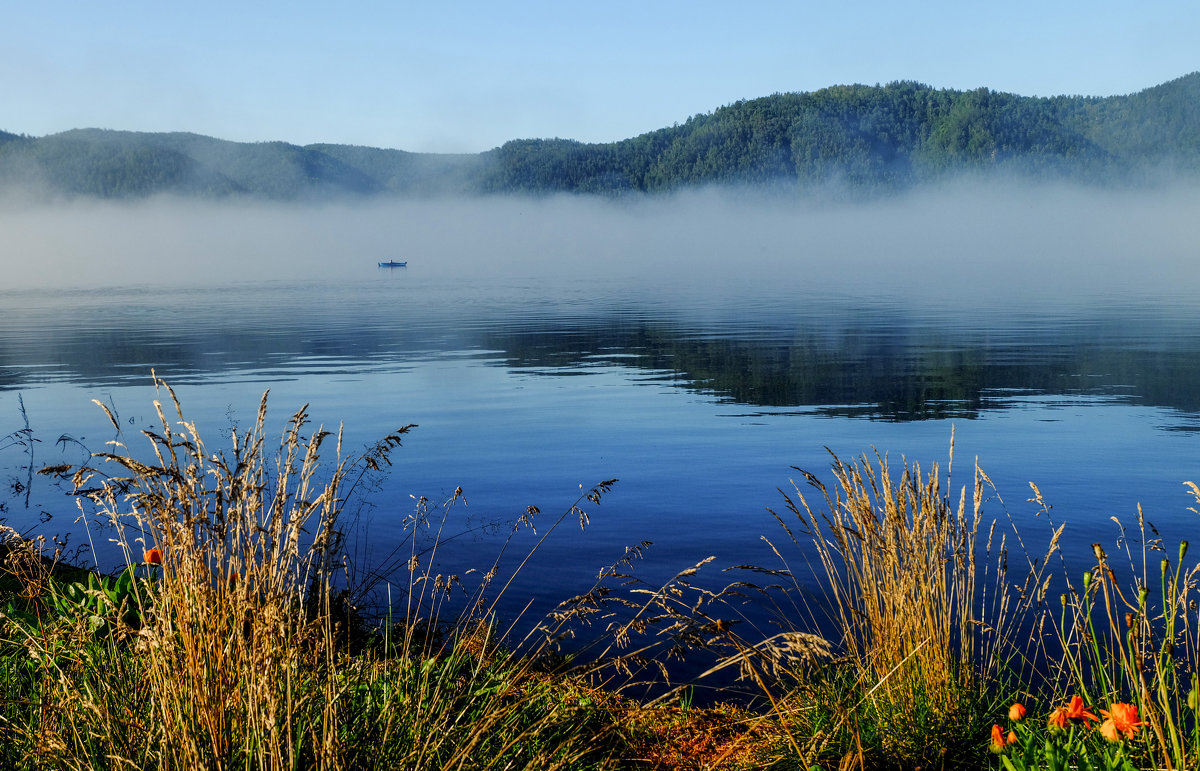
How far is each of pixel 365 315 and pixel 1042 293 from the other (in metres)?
44.7

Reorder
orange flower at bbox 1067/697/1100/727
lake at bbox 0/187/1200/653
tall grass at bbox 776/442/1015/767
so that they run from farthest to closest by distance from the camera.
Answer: lake at bbox 0/187/1200/653 < tall grass at bbox 776/442/1015/767 < orange flower at bbox 1067/697/1100/727

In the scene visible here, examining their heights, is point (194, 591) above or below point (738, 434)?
above

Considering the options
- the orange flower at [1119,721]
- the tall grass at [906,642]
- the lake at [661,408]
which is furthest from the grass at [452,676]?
the lake at [661,408]

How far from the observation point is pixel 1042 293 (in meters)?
68.3

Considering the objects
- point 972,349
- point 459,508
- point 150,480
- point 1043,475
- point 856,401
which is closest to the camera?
point 150,480

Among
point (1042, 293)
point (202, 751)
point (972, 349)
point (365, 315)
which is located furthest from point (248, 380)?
point (1042, 293)

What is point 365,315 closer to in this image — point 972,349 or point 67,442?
point 972,349

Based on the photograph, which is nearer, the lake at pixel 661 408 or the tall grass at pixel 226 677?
the tall grass at pixel 226 677

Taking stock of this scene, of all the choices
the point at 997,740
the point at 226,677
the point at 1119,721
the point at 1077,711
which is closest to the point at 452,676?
the point at 226,677

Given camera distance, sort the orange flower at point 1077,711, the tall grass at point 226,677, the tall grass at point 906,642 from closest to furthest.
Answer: the tall grass at point 226,677
the orange flower at point 1077,711
the tall grass at point 906,642

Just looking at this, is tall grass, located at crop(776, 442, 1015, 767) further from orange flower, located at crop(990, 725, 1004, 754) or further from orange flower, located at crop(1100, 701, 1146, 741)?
orange flower, located at crop(1100, 701, 1146, 741)

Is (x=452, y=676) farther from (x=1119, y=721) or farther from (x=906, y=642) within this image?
(x=1119, y=721)

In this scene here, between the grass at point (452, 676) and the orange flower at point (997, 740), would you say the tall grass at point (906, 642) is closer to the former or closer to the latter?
the grass at point (452, 676)

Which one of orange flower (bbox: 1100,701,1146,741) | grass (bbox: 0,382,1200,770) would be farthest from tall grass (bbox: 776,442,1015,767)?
orange flower (bbox: 1100,701,1146,741)
